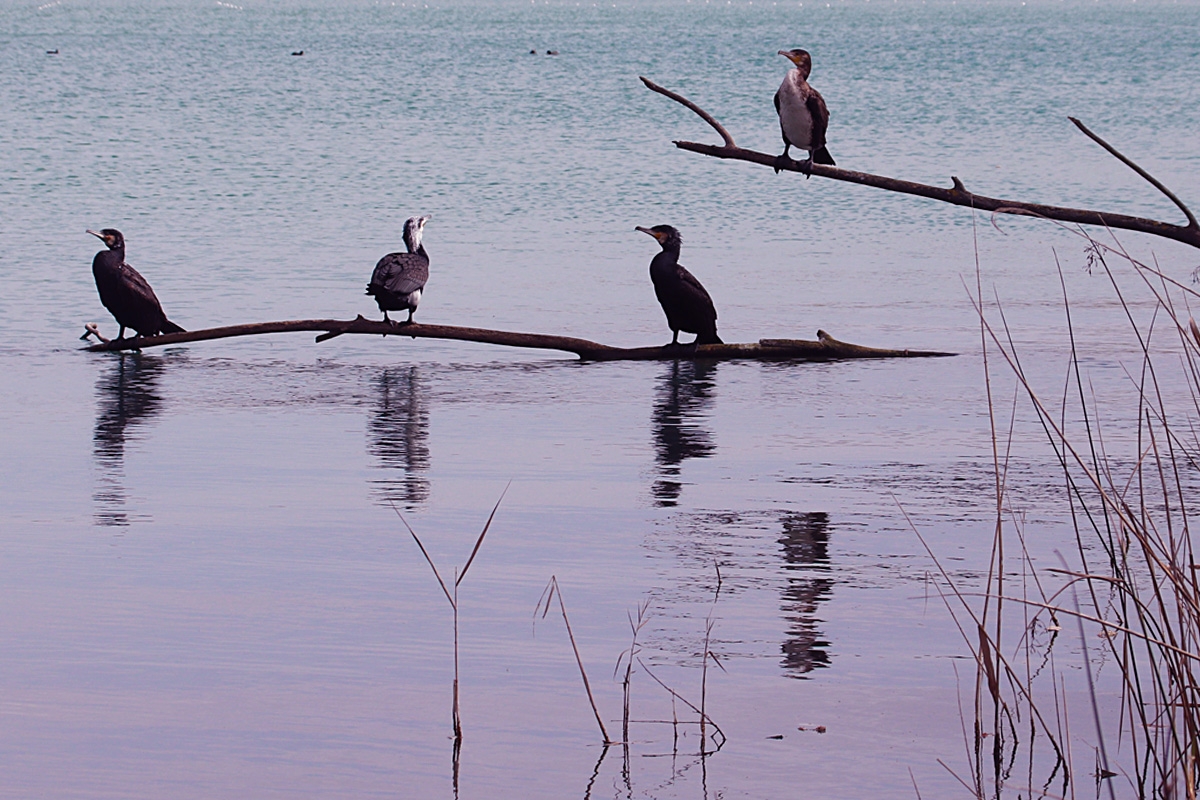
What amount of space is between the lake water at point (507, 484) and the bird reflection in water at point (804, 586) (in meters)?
0.02

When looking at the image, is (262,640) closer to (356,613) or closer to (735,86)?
(356,613)

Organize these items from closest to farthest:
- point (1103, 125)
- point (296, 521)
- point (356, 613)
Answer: point (356, 613)
point (296, 521)
point (1103, 125)

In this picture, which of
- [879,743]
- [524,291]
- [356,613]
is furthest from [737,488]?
[524,291]

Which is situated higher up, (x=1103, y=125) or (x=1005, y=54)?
(x=1005, y=54)

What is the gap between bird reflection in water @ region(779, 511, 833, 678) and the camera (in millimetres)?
4703

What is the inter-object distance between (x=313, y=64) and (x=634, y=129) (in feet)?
96.6

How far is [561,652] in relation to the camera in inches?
187

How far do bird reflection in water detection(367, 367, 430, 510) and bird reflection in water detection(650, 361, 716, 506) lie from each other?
2.84 ft

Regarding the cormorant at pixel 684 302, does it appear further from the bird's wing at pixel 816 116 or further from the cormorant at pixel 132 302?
the cormorant at pixel 132 302

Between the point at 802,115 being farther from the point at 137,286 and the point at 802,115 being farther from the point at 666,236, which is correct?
the point at 137,286

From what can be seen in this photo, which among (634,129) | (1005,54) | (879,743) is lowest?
(879,743)

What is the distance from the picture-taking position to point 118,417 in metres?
8.74

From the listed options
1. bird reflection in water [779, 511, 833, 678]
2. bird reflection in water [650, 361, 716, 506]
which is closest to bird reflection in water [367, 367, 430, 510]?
bird reflection in water [650, 361, 716, 506]

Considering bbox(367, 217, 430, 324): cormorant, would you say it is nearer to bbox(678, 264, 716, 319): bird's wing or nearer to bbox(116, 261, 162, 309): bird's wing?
bbox(116, 261, 162, 309): bird's wing
